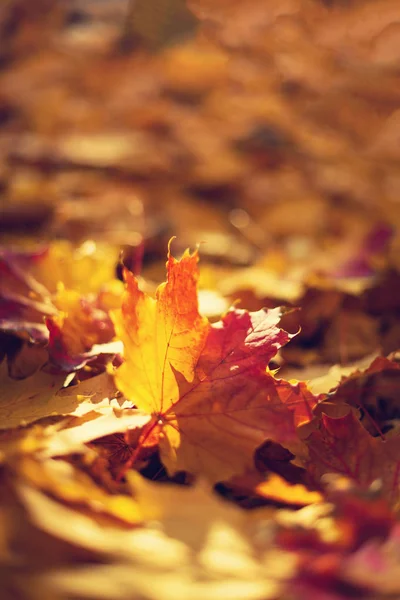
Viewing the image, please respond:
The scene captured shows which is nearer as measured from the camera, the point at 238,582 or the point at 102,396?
the point at 238,582

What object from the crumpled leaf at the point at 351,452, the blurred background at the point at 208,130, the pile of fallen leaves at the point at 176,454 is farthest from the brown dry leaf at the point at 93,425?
the blurred background at the point at 208,130

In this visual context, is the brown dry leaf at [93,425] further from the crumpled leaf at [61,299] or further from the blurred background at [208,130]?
the blurred background at [208,130]

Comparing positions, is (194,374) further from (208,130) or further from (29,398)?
(208,130)

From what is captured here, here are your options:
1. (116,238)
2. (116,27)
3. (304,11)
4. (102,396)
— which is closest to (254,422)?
(102,396)

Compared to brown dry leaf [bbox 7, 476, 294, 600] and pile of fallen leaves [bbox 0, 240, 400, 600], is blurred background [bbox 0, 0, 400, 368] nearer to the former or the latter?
pile of fallen leaves [bbox 0, 240, 400, 600]

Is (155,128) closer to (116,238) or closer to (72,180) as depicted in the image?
(72,180)

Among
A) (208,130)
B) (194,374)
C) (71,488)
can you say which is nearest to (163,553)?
(71,488)
